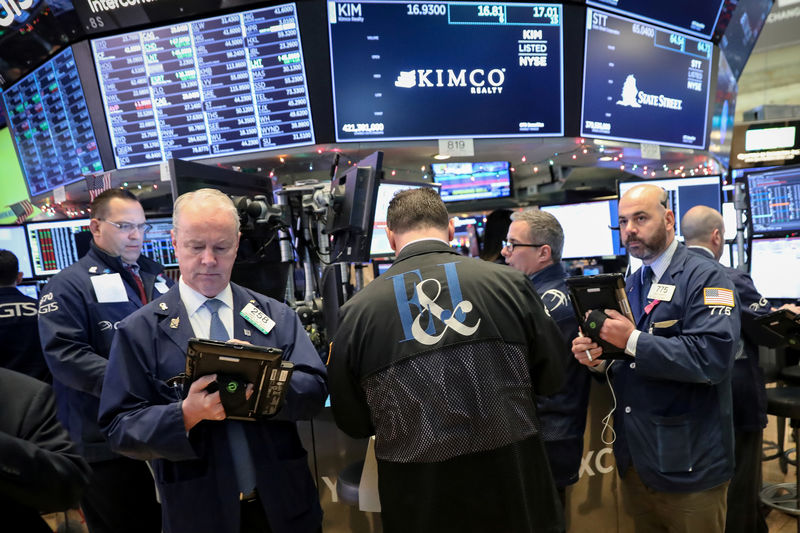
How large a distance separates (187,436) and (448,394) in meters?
0.68

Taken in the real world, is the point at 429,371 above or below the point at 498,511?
above

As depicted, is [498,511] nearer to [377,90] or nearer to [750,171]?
[377,90]

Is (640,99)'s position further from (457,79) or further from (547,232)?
(547,232)

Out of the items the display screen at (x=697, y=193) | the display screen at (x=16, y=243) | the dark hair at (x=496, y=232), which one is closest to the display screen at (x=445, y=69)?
the dark hair at (x=496, y=232)

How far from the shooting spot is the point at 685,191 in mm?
4039

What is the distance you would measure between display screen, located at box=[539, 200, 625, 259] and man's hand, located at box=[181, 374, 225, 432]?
3.45m

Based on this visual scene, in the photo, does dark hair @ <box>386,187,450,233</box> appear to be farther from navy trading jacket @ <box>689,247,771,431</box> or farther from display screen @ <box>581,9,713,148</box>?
display screen @ <box>581,9,713,148</box>

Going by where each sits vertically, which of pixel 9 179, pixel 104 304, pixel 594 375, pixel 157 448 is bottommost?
pixel 594 375

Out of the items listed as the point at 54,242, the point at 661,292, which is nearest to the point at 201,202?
the point at 661,292

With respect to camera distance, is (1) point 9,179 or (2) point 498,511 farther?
(1) point 9,179

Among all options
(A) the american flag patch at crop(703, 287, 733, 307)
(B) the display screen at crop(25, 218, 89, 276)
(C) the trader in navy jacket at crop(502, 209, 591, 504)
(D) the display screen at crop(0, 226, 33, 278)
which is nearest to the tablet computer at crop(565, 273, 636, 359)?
(C) the trader in navy jacket at crop(502, 209, 591, 504)

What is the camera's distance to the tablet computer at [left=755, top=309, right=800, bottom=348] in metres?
2.81

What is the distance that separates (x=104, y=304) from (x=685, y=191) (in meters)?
3.69

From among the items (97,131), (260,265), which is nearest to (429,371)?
(260,265)
